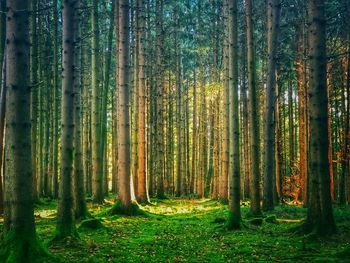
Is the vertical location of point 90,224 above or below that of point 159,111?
below

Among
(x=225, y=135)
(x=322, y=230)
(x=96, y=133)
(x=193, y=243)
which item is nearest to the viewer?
(x=322, y=230)

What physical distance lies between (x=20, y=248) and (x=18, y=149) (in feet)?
5.13

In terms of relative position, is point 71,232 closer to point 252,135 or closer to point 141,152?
point 252,135

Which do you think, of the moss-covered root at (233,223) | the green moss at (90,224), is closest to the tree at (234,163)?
the moss-covered root at (233,223)

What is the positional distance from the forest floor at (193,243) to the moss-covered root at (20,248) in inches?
28.1

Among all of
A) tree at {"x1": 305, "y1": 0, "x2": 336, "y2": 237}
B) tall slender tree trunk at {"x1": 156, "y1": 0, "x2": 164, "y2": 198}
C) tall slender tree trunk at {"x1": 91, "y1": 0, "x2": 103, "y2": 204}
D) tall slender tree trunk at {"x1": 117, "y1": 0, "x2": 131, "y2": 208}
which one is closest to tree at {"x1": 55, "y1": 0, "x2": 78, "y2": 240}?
tall slender tree trunk at {"x1": 117, "y1": 0, "x2": 131, "y2": 208}

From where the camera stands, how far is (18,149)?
21.1ft

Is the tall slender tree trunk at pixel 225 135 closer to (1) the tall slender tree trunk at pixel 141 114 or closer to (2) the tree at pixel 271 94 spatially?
(2) the tree at pixel 271 94

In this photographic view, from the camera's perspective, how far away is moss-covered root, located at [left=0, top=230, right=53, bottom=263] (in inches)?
249

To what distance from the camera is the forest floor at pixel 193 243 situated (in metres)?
7.71

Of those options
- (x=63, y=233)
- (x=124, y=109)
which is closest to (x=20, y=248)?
(x=63, y=233)

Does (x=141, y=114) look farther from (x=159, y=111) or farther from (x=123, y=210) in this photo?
(x=123, y=210)

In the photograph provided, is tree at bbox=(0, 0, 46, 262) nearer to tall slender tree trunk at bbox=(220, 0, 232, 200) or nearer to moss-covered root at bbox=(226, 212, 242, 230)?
moss-covered root at bbox=(226, 212, 242, 230)

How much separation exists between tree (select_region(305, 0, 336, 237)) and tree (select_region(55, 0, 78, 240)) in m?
5.56
